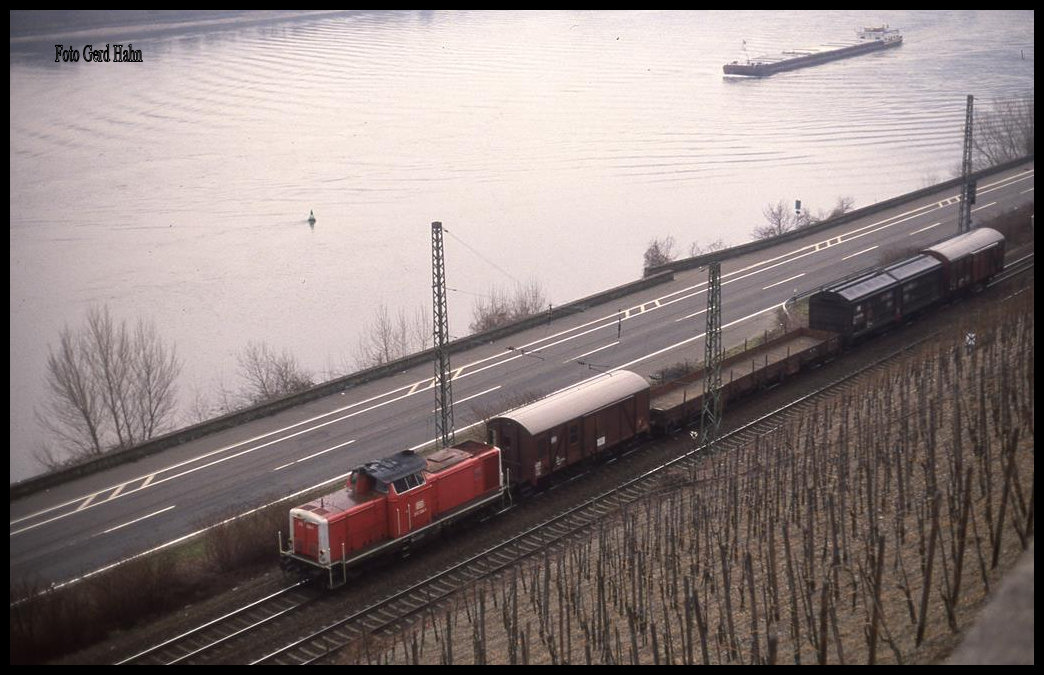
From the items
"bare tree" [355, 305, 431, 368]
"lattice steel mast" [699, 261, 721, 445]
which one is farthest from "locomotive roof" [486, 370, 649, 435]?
"bare tree" [355, 305, 431, 368]

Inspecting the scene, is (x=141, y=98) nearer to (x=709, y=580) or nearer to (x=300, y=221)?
(x=300, y=221)

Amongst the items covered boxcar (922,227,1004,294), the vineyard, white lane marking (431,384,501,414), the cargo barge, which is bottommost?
white lane marking (431,384,501,414)

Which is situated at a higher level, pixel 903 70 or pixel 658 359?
pixel 903 70

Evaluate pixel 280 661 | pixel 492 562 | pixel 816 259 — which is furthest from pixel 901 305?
pixel 280 661

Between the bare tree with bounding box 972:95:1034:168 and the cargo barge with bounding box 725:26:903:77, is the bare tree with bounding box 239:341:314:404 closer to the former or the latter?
the bare tree with bounding box 972:95:1034:168

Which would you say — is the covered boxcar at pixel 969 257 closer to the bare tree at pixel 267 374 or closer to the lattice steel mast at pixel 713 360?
the lattice steel mast at pixel 713 360

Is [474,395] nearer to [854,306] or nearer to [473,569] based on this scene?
[473,569]

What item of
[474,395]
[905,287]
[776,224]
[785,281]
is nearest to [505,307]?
[785,281]
